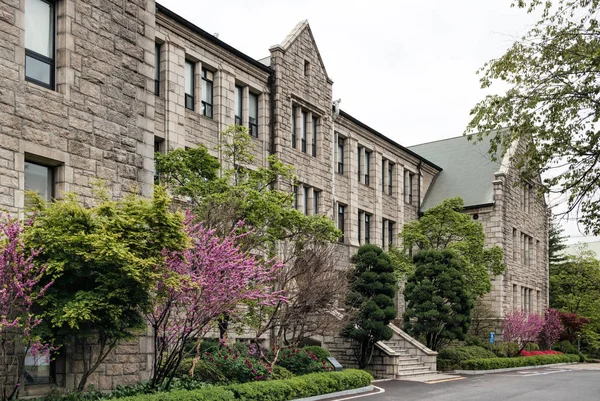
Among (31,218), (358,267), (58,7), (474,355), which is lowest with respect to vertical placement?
(474,355)

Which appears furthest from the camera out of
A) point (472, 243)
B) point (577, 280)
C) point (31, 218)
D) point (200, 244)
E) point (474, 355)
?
point (577, 280)

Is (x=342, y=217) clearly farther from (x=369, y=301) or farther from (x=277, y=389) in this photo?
(x=277, y=389)

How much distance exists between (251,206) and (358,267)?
7295 millimetres

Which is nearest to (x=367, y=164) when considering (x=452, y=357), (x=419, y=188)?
(x=419, y=188)

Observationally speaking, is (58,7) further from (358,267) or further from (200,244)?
(358,267)

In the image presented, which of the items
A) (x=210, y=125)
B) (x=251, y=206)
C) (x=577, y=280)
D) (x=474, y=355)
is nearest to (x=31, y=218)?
(x=251, y=206)

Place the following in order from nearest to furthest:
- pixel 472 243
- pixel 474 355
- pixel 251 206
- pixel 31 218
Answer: pixel 31 218 < pixel 251 206 < pixel 474 355 < pixel 472 243

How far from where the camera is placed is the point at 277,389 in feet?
53.6

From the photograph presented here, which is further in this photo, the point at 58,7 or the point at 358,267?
the point at 358,267

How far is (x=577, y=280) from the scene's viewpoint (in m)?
53.5

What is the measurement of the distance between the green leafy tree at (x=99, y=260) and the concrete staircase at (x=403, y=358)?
13.8m

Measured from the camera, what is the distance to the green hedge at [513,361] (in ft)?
98.1

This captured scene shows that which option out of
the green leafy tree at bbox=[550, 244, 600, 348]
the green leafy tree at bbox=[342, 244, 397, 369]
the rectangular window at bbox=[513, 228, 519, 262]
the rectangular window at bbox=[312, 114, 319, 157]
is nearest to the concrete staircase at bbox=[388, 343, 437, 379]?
the green leafy tree at bbox=[342, 244, 397, 369]

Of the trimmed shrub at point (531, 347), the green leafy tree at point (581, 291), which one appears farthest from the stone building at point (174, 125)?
the green leafy tree at point (581, 291)
